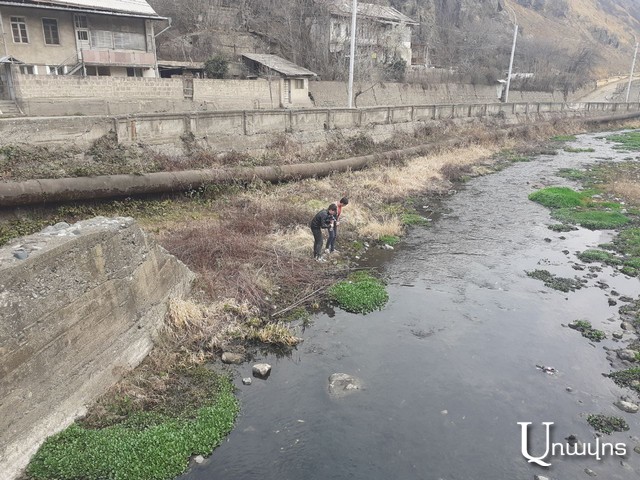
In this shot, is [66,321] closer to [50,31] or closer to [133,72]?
[50,31]

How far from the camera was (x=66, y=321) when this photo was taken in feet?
21.9

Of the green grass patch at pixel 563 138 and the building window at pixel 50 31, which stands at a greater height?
the building window at pixel 50 31

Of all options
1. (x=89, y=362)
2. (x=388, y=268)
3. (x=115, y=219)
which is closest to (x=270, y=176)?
(x=388, y=268)

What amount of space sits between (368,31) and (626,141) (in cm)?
2335

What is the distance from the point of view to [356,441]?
684 cm

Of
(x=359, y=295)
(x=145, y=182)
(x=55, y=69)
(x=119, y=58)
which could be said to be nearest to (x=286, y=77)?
(x=119, y=58)

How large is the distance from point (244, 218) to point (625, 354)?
10243 mm

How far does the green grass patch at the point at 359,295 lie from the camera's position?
1070cm

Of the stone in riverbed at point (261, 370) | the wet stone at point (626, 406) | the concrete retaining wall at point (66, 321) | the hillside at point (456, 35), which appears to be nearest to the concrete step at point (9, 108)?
the concrete retaining wall at point (66, 321)

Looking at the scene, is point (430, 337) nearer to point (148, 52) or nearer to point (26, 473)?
point (26, 473)

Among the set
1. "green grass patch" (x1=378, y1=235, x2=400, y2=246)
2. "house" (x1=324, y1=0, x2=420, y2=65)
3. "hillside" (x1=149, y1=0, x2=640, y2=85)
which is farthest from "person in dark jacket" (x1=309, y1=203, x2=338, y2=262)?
"house" (x1=324, y1=0, x2=420, y2=65)

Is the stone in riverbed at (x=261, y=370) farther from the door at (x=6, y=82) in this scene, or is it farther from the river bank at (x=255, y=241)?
the door at (x=6, y=82)

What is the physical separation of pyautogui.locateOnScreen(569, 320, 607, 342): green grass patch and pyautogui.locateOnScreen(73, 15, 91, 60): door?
30665 millimetres

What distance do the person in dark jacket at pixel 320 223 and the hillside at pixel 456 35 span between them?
28.4 metres
